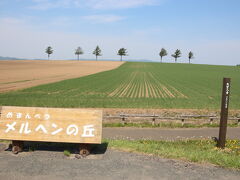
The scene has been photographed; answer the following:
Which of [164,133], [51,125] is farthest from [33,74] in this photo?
[51,125]

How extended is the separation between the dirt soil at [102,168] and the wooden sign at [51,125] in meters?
0.61

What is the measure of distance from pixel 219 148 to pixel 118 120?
9.15 metres

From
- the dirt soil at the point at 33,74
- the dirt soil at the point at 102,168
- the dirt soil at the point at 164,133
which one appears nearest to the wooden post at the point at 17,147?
the dirt soil at the point at 102,168

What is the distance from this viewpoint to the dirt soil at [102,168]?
21.4 ft

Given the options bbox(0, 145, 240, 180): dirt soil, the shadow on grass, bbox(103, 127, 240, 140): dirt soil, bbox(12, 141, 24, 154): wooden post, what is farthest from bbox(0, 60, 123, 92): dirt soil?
bbox(0, 145, 240, 180): dirt soil

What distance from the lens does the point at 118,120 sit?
18312mm

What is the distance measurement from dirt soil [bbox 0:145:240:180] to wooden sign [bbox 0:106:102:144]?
0.61 meters

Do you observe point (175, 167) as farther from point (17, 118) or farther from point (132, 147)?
point (17, 118)

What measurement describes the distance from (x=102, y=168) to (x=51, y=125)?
2565 mm

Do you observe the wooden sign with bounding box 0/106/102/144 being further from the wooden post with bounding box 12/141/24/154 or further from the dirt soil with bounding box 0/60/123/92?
the dirt soil with bounding box 0/60/123/92

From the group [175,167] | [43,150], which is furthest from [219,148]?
[43,150]

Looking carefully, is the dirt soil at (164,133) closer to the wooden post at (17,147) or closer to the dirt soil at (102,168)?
the dirt soil at (102,168)

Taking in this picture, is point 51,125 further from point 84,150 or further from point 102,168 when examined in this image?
point 102,168

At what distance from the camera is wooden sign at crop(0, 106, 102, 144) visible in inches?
323
